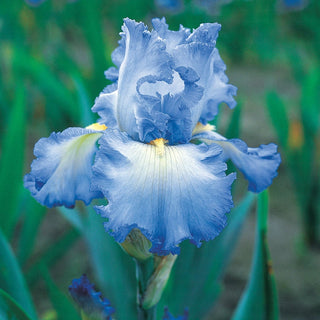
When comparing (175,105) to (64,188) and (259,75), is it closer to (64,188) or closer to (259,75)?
(64,188)

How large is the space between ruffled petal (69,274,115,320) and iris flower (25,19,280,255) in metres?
0.09

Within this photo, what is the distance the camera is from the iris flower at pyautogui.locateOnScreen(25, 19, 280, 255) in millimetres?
425

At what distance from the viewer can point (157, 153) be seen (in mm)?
470

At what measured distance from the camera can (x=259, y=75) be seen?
3.71 metres

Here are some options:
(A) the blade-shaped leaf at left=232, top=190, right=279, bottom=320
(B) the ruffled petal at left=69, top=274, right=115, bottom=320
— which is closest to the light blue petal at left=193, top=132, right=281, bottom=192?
(A) the blade-shaped leaf at left=232, top=190, right=279, bottom=320

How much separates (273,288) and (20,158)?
2.17ft

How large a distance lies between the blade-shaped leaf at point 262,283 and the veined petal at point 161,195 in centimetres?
21

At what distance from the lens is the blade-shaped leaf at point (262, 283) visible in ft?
2.04

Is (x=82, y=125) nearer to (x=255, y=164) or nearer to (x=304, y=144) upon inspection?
(x=255, y=164)

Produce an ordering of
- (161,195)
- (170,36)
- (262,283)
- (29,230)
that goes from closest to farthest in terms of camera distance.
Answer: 1. (161,195)
2. (170,36)
3. (262,283)
4. (29,230)

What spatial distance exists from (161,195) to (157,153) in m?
0.06

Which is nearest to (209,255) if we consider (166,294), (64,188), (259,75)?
(166,294)

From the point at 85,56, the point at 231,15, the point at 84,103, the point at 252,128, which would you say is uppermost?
the point at 231,15

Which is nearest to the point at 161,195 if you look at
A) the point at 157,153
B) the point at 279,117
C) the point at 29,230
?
the point at 157,153
